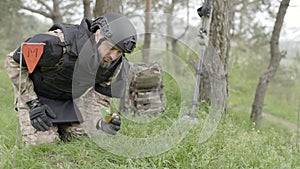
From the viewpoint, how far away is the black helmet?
9.09 feet

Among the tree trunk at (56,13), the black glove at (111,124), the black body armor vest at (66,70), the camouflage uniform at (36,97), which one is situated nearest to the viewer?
the black body armor vest at (66,70)

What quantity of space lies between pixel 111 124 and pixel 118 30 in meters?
0.89

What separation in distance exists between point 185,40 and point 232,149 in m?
1.60

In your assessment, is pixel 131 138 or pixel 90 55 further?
pixel 131 138

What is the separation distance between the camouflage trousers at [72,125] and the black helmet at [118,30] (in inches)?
38.4

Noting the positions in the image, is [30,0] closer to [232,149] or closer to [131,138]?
[131,138]

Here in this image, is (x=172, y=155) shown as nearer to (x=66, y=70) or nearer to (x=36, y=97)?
(x=66, y=70)

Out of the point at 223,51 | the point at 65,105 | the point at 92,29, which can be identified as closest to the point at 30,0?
the point at 223,51

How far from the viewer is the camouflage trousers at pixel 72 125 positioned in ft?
11.0

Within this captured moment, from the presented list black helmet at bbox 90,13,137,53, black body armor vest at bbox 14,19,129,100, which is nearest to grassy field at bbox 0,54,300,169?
black body armor vest at bbox 14,19,129,100

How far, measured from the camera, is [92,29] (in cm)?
297

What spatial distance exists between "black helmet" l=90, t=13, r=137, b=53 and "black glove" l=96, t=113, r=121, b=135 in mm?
687

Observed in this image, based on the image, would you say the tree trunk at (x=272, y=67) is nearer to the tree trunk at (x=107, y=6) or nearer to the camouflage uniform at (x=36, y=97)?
the tree trunk at (x=107, y=6)

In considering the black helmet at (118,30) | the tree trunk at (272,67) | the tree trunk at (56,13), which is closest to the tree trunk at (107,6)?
the black helmet at (118,30)
